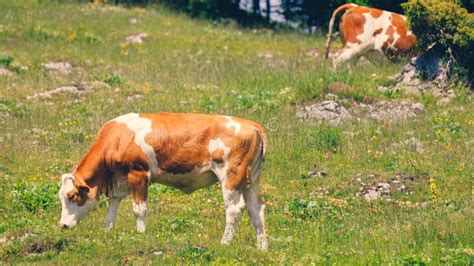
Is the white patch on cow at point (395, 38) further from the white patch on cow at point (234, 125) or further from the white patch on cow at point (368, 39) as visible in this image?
the white patch on cow at point (234, 125)

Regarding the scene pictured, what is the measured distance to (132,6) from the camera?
143ft

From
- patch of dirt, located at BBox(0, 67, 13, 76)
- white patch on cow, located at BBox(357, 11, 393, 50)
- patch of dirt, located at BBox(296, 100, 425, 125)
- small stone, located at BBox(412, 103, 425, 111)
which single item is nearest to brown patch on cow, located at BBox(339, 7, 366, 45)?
white patch on cow, located at BBox(357, 11, 393, 50)

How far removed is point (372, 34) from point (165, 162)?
16.6 m

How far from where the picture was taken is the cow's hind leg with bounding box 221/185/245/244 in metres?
14.9

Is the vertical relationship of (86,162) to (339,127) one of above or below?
above

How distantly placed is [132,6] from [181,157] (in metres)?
28.8

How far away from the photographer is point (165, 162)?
15.5 meters

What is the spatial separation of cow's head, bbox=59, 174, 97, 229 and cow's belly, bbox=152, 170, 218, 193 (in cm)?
108

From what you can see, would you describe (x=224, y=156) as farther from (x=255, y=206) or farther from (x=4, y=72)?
(x=4, y=72)

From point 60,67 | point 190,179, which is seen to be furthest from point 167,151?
point 60,67

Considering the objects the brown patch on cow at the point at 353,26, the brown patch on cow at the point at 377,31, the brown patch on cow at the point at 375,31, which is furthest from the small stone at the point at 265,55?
the brown patch on cow at the point at 377,31

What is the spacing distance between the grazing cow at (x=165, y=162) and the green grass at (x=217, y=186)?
1.61 ft

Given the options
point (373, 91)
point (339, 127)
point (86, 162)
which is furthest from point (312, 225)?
point (373, 91)

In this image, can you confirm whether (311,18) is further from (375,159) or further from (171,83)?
(375,159)
